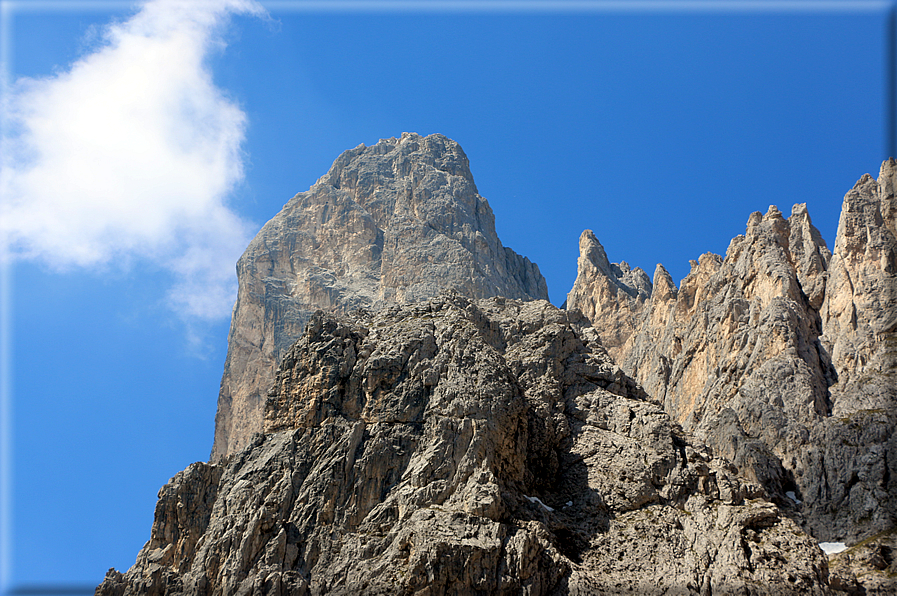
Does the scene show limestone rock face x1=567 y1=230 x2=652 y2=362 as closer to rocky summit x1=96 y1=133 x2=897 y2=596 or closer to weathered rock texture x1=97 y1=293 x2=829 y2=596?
rocky summit x1=96 y1=133 x2=897 y2=596

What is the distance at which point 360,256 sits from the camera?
149500mm

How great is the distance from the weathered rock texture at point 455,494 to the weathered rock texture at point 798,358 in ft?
69.9

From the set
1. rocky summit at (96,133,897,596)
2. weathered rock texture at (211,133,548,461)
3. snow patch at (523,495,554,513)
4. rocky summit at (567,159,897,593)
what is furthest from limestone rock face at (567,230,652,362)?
snow patch at (523,495,554,513)

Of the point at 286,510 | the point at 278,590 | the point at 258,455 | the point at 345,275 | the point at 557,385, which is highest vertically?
the point at 345,275

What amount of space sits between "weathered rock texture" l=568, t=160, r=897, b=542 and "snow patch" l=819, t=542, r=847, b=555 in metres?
0.87

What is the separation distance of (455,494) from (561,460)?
48.2 feet

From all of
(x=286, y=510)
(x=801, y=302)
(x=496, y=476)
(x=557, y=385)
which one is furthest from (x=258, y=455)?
(x=801, y=302)

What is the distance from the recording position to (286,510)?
6988 cm

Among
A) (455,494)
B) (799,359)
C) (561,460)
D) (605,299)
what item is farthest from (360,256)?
(455,494)

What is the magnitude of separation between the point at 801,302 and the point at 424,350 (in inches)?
2532

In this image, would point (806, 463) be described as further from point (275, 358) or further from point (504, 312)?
point (275, 358)

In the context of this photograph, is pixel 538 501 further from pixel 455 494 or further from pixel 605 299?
pixel 605 299

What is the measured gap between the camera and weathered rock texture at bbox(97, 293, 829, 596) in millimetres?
63656

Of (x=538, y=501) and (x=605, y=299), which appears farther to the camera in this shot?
(x=605, y=299)
